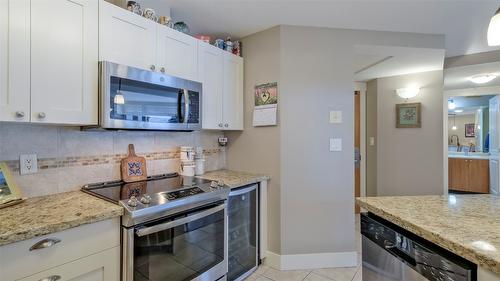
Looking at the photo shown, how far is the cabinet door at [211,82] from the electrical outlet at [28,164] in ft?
3.77

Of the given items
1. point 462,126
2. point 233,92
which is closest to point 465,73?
point 462,126

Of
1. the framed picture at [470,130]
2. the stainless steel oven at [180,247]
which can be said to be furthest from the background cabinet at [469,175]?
the stainless steel oven at [180,247]

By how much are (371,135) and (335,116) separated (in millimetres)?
1868

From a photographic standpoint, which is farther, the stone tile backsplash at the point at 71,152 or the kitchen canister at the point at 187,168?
the kitchen canister at the point at 187,168

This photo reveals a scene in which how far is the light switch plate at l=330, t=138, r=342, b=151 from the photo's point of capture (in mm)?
2311

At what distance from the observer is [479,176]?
518cm

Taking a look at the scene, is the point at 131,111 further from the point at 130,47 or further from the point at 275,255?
the point at 275,255

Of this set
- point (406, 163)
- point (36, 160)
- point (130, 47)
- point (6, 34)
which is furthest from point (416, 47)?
point (36, 160)

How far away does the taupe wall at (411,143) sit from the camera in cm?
338

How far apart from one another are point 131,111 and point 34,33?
58 centimetres

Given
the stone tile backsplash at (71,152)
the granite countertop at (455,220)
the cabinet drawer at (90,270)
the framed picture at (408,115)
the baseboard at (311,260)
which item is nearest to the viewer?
the granite countertop at (455,220)

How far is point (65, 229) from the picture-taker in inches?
40.8

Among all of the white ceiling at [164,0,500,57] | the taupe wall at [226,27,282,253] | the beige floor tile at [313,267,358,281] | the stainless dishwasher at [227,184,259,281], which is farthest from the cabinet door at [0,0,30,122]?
the beige floor tile at [313,267,358,281]

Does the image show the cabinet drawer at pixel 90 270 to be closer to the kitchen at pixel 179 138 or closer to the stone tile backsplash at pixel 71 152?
the kitchen at pixel 179 138
